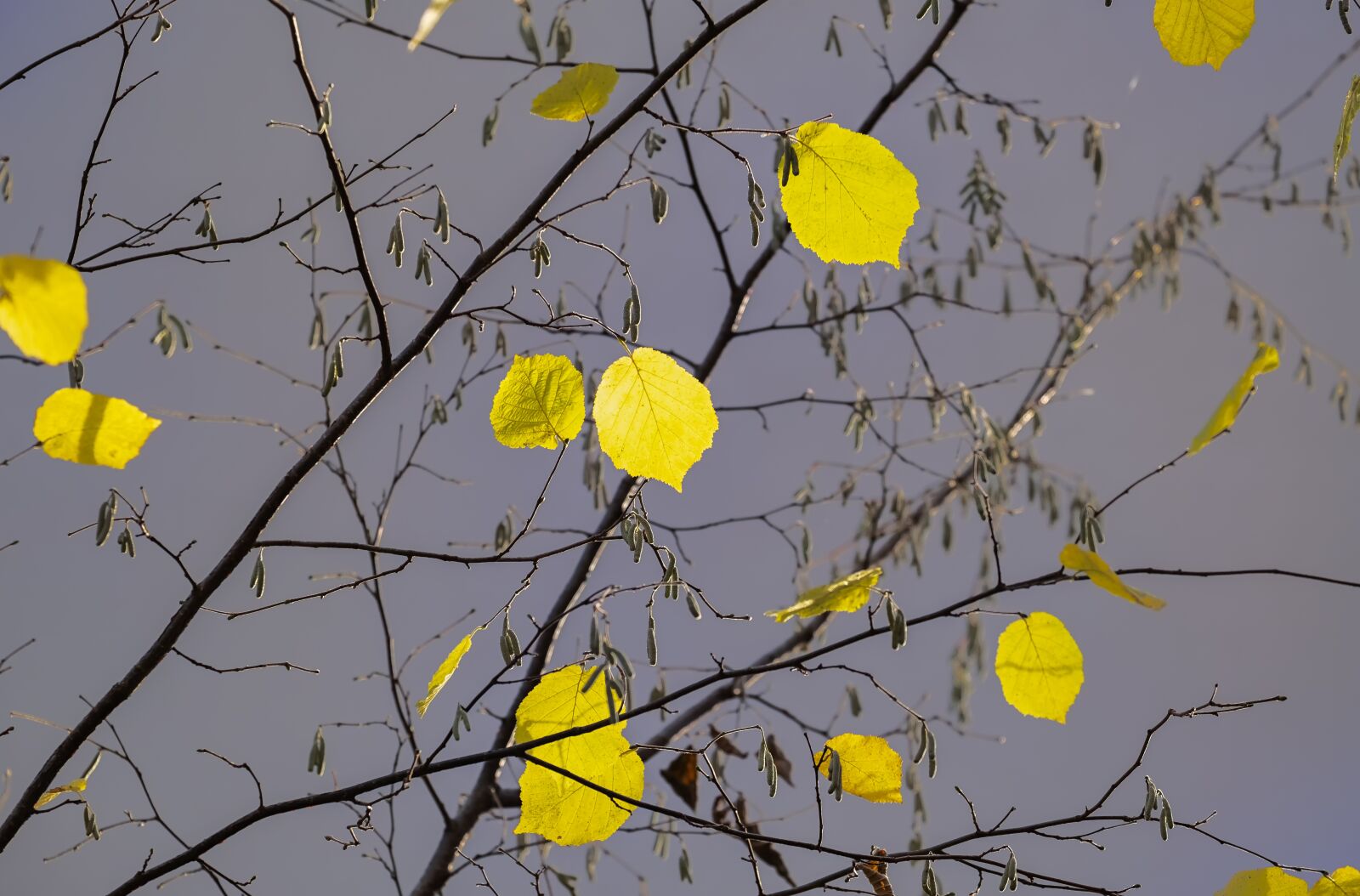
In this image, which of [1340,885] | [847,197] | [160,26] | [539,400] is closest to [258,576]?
[539,400]

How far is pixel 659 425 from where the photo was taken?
27.8 inches

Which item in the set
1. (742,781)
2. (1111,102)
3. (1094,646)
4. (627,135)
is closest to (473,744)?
(742,781)

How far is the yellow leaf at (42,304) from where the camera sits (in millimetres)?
498

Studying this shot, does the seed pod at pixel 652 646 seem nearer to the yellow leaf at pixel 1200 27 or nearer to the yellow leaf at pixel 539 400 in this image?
the yellow leaf at pixel 539 400

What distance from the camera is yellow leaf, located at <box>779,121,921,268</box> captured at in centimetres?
68

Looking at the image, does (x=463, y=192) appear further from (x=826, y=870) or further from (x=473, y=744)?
(x=826, y=870)

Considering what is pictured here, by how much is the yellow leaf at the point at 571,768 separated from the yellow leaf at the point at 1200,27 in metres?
0.54

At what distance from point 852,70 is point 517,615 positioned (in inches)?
56.7

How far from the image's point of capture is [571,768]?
70 cm

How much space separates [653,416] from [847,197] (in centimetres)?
19

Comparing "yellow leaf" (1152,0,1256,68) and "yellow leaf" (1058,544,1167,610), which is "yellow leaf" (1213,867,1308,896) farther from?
"yellow leaf" (1152,0,1256,68)

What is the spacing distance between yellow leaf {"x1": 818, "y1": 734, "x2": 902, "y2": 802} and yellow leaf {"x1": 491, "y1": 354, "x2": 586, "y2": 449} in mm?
287

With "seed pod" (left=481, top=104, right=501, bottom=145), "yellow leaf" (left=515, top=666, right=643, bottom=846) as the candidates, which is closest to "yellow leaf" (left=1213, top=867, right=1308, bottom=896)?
"yellow leaf" (left=515, top=666, right=643, bottom=846)

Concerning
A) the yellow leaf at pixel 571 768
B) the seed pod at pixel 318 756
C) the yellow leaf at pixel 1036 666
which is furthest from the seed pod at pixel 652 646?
the seed pod at pixel 318 756
